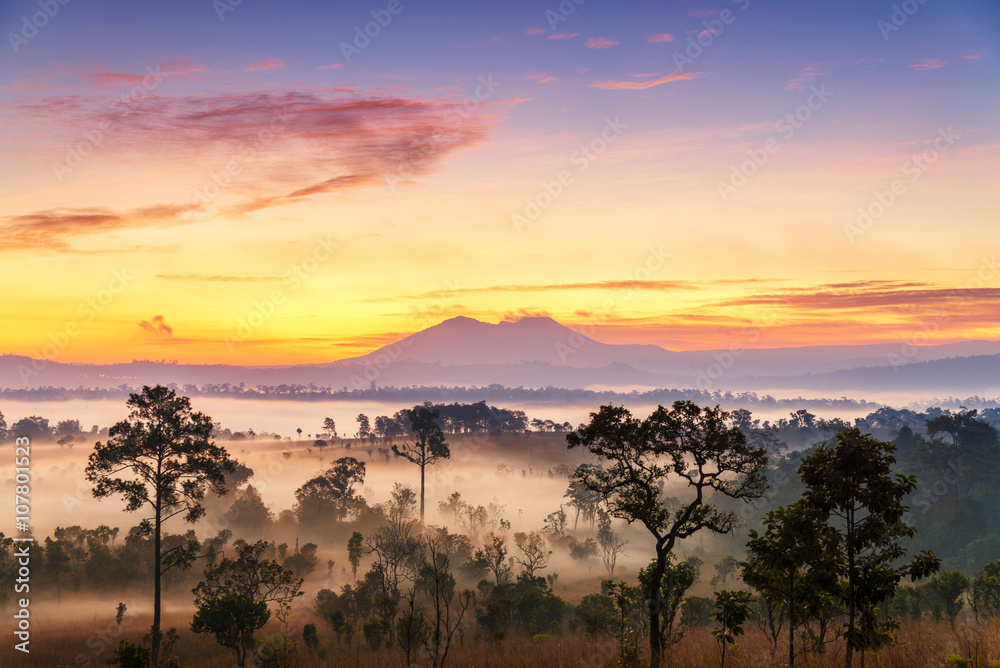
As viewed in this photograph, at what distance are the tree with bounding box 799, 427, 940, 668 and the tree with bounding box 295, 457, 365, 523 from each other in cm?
9227

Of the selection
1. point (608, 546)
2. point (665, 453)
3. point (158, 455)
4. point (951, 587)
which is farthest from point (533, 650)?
point (608, 546)

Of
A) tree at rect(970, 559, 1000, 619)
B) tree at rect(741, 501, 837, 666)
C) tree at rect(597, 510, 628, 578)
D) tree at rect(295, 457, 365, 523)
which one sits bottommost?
tree at rect(597, 510, 628, 578)

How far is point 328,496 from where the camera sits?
10506cm

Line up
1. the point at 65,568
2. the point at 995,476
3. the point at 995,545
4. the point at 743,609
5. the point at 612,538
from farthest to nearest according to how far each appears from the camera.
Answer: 1. the point at 995,476
2. the point at 612,538
3. the point at 995,545
4. the point at 65,568
5. the point at 743,609

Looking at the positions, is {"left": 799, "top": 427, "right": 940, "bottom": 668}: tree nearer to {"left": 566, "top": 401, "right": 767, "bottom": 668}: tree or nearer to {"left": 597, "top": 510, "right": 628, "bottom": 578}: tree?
{"left": 566, "top": 401, "right": 767, "bottom": 668}: tree

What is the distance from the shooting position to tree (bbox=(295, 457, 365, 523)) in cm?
10344

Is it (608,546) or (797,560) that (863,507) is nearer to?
(797,560)

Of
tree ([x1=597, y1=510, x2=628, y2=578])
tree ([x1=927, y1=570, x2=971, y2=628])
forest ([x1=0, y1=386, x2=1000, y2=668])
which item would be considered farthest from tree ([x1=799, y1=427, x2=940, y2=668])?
tree ([x1=597, y1=510, x2=628, y2=578])

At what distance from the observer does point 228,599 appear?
3972 centimetres

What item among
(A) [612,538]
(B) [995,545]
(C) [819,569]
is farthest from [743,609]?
(B) [995,545]

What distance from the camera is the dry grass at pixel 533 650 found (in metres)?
22.4

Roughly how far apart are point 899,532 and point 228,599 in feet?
124

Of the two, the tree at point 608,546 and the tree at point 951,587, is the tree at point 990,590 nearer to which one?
the tree at point 951,587

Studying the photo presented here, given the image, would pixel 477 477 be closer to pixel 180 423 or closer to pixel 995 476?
pixel 995 476
